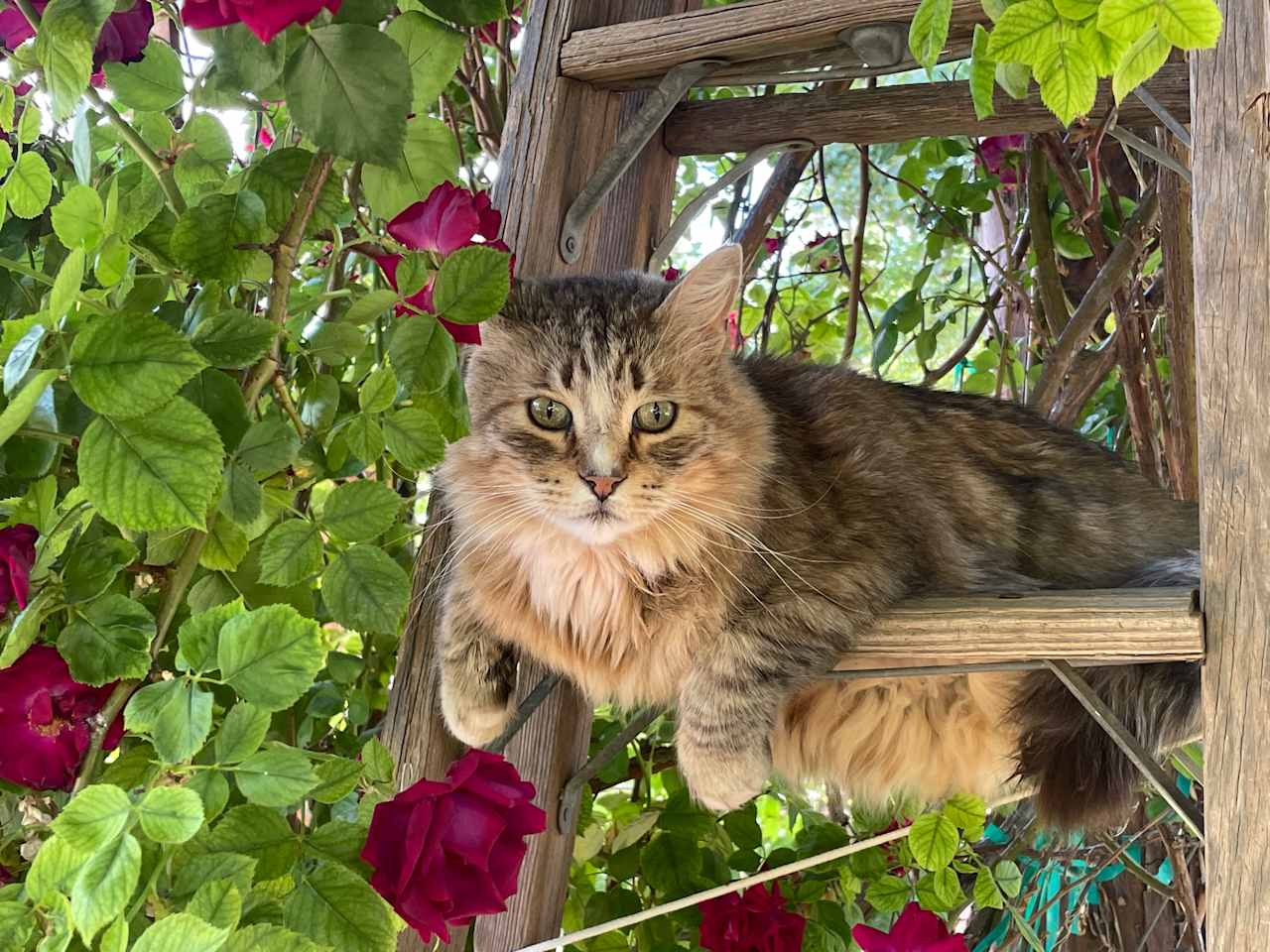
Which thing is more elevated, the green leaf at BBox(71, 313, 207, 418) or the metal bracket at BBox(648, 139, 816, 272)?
the metal bracket at BBox(648, 139, 816, 272)

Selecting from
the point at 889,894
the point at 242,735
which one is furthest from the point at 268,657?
the point at 889,894

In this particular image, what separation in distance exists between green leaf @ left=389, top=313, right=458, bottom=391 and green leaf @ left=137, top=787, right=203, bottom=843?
11.9 inches

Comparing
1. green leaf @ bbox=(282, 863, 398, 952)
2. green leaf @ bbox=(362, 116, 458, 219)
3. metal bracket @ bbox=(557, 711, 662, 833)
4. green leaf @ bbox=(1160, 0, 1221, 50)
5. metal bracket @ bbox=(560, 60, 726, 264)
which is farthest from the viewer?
metal bracket @ bbox=(557, 711, 662, 833)

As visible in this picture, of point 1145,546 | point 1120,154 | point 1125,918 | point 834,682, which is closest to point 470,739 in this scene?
point 834,682

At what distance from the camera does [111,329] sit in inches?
28.5

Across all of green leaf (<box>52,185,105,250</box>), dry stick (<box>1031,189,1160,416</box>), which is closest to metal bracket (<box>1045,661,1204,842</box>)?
green leaf (<box>52,185,105,250</box>)

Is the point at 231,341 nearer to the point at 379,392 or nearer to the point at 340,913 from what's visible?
the point at 379,392

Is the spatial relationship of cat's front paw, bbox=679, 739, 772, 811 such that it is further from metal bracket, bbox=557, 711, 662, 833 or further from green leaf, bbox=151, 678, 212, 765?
green leaf, bbox=151, 678, 212, 765

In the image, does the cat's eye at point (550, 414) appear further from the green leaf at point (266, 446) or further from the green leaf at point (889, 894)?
the green leaf at point (889, 894)

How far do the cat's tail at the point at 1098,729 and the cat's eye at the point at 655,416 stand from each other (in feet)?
1.58

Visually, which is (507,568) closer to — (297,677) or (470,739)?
(470,739)

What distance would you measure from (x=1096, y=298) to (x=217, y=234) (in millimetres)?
1511

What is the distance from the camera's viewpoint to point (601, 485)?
1309 mm

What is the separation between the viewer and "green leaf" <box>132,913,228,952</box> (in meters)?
0.62
